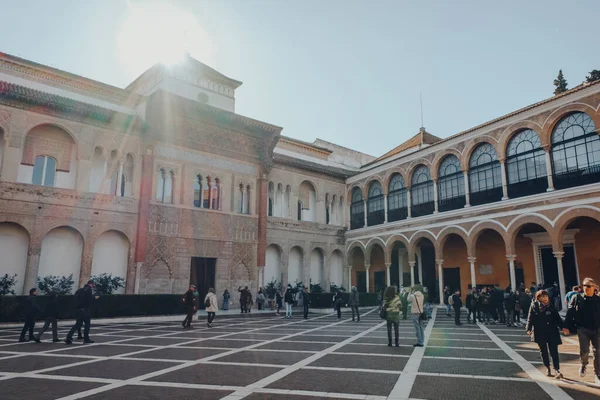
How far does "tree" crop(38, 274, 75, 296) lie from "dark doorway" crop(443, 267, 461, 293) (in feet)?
72.2

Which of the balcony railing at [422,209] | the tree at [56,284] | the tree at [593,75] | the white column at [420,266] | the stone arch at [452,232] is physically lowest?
the tree at [56,284]

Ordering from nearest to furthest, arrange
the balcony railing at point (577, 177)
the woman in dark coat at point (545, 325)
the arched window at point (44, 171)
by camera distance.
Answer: the woman in dark coat at point (545, 325) → the balcony railing at point (577, 177) → the arched window at point (44, 171)

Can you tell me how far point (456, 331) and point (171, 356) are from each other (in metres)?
9.07

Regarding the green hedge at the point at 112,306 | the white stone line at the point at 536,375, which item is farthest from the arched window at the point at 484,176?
the green hedge at the point at 112,306

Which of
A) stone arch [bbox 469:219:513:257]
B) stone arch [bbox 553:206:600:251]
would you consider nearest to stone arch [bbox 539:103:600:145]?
stone arch [bbox 553:206:600:251]

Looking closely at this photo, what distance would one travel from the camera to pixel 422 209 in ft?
85.9

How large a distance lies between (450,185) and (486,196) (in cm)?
242

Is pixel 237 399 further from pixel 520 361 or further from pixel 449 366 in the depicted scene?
pixel 520 361

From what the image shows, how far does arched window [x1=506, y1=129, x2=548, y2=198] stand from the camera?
66.4ft

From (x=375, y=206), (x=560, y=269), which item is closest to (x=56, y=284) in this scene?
(x=375, y=206)

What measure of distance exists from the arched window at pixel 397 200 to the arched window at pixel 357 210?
2.76 m

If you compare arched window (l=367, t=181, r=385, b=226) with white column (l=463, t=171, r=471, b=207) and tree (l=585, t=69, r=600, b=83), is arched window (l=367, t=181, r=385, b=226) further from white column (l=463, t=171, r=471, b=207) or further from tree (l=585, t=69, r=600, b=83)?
tree (l=585, t=69, r=600, b=83)

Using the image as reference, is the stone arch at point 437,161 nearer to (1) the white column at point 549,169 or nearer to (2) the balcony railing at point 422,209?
(2) the balcony railing at point 422,209

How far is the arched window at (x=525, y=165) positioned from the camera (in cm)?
2025
